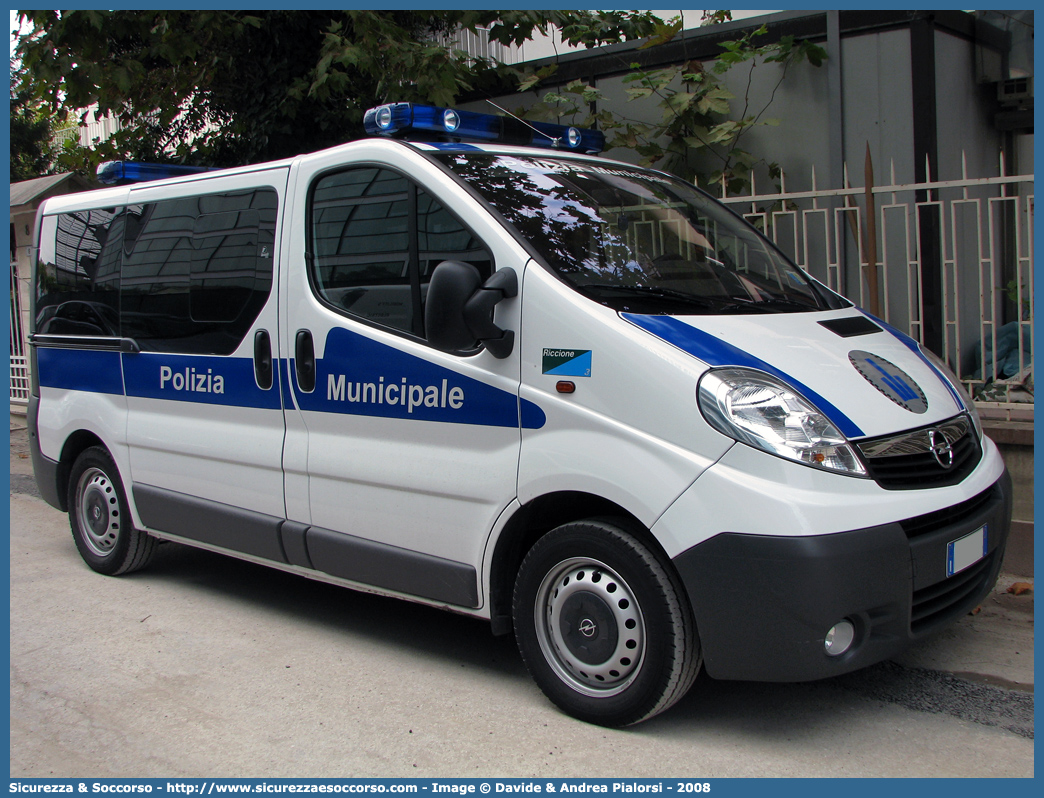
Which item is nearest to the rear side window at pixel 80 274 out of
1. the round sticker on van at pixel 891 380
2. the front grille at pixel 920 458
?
the round sticker on van at pixel 891 380

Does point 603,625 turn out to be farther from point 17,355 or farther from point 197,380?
point 17,355

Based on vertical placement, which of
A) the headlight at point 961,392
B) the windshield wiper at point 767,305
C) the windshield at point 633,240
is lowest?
the headlight at point 961,392

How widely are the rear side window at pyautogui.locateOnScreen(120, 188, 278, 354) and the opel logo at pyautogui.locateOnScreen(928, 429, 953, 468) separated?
2862 mm

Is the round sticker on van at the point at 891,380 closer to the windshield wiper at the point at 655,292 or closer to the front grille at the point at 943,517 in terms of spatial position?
the front grille at the point at 943,517

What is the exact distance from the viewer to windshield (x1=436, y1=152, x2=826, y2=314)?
11.8ft

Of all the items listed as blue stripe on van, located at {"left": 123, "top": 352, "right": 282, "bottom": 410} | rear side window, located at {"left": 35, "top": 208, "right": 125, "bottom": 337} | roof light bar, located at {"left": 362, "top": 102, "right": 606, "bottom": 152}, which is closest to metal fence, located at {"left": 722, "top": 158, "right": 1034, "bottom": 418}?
roof light bar, located at {"left": 362, "top": 102, "right": 606, "bottom": 152}

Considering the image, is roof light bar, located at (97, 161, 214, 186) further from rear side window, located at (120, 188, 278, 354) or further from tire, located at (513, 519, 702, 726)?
tire, located at (513, 519, 702, 726)

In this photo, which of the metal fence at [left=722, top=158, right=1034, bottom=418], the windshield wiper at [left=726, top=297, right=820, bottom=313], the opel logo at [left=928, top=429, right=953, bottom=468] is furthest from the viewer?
the metal fence at [left=722, top=158, right=1034, bottom=418]

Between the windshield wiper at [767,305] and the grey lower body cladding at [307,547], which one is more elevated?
the windshield wiper at [767,305]

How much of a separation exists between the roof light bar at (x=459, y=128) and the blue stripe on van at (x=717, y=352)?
1448mm

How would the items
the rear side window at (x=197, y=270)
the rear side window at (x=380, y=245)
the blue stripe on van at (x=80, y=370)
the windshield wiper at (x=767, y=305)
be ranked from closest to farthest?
the windshield wiper at (x=767, y=305)
the rear side window at (x=380, y=245)
the rear side window at (x=197, y=270)
the blue stripe on van at (x=80, y=370)

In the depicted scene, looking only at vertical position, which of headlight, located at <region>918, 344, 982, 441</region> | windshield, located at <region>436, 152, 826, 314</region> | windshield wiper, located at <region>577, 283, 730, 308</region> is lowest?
headlight, located at <region>918, 344, 982, 441</region>

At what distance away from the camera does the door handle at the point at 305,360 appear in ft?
13.8

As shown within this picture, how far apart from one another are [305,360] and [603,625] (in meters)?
1.77
